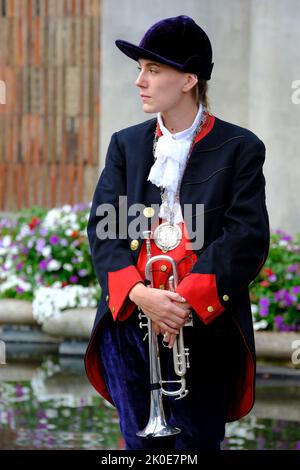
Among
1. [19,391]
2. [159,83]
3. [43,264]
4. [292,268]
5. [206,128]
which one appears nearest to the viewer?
[159,83]

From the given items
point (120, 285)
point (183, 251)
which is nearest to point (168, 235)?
point (183, 251)

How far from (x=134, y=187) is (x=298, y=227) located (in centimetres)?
617

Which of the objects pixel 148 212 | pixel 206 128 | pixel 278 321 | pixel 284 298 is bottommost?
pixel 278 321

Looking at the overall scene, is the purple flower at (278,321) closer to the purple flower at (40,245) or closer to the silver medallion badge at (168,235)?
the purple flower at (40,245)

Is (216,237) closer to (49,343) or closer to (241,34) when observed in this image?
(49,343)

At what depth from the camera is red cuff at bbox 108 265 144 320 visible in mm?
3904

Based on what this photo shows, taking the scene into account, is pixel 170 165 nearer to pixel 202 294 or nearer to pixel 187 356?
pixel 202 294

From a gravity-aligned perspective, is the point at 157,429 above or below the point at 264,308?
above

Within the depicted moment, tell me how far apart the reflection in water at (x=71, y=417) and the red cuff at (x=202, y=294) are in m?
2.39

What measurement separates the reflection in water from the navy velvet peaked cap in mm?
2714

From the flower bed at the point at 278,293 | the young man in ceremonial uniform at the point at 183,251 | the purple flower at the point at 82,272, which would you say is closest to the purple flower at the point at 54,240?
the purple flower at the point at 82,272

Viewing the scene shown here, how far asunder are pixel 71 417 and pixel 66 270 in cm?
251

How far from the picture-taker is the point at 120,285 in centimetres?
394

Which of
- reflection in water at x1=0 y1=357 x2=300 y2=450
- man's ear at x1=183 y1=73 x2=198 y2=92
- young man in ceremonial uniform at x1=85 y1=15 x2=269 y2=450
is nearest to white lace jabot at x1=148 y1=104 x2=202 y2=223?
young man in ceremonial uniform at x1=85 y1=15 x2=269 y2=450
